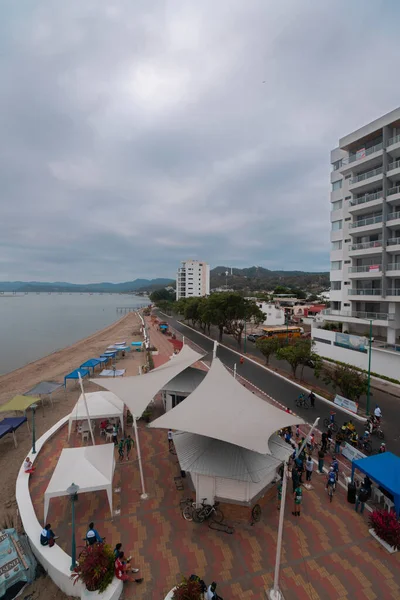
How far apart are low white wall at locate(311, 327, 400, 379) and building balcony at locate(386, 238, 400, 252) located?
8892 mm

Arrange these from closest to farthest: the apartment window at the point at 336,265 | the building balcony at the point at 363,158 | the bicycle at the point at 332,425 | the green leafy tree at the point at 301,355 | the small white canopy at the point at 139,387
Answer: the small white canopy at the point at 139,387 < the bicycle at the point at 332,425 < the green leafy tree at the point at 301,355 < the building balcony at the point at 363,158 < the apartment window at the point at 336,265

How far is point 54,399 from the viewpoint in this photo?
22.2m

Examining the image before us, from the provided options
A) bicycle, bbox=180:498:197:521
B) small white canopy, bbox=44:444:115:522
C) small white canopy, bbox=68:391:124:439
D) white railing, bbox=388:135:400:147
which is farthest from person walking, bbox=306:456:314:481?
white railing, bbox=388:135:400:147

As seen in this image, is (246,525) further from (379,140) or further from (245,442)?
(379,140)

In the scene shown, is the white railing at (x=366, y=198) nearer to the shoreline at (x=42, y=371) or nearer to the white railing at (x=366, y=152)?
the white railing at (x=366, y=152)

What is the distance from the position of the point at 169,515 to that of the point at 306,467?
5660mm

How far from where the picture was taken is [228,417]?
10188 mm

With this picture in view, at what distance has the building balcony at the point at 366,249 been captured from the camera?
27172mm

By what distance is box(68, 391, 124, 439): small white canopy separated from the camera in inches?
566

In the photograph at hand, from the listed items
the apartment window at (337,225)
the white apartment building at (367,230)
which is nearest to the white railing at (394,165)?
the white apartment building at (367,230)

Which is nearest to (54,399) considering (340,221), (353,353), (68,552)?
(68,552)

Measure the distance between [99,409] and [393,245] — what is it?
27069 mm

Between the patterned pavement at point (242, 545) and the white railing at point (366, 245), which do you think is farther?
the white railing at point (366, 245)

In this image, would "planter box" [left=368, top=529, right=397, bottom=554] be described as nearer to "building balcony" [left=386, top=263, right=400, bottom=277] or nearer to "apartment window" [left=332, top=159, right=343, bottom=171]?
"building balcony" [left=386, top=263, right=400, bottom=277]
